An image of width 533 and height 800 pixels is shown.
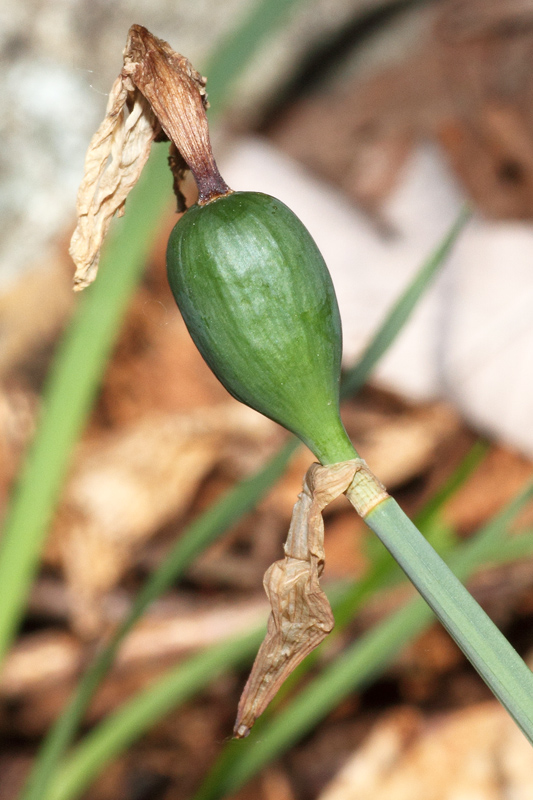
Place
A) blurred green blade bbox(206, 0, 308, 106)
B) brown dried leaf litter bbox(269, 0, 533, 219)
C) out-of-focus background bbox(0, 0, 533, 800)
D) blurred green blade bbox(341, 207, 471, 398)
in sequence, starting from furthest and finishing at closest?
brown dried leaf litter bbox(269, 0, 533, 219), out-of-focus background bbox(0, 0, 533, 800), blurred green blade bbox(206, 0, 308, 106), blurred green blade bbox(341, 207, 471, 398)

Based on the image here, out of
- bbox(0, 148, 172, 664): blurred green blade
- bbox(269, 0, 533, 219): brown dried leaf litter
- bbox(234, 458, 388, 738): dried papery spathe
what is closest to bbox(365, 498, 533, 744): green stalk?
bbox(234, 458, 388, 738): dried papery spathe

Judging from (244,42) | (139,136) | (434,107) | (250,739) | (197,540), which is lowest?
→ (250,739)

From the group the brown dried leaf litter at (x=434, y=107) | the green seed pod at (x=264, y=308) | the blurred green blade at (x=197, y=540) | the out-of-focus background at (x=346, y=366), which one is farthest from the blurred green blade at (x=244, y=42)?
the brown dried leaf litter at (x=434, y=107)

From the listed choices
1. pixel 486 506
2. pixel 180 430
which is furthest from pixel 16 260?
pixel 486 506

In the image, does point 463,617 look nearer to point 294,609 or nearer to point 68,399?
point 294,609

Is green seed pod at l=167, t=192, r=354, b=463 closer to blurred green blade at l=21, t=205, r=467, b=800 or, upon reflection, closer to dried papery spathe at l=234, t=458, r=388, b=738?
dried papery spathe at l=234, t=458, r=388, b=738

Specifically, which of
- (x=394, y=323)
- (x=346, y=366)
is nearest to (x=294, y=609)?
(x=394, y=323)
